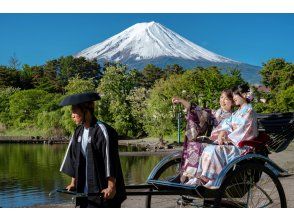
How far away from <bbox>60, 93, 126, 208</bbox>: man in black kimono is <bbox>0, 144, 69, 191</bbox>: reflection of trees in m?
10.8

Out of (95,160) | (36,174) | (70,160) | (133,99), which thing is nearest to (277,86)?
(133,99)

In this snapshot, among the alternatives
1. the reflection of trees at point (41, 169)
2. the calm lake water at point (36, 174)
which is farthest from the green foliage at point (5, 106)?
the calm lake water at point (36, 174)

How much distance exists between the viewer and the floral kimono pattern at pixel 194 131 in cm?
436

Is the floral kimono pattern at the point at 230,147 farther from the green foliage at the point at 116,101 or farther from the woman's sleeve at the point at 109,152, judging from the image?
the green foliage at the point at 116,101

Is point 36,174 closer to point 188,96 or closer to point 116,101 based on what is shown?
point 188,96

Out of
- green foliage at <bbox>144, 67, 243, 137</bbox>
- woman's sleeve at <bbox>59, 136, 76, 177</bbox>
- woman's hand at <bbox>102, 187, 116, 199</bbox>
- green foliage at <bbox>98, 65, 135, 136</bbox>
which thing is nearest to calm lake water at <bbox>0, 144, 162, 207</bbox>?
green foliage at <bbox>144, 67, 243, 137</bbox>

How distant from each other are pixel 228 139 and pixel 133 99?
29797mm

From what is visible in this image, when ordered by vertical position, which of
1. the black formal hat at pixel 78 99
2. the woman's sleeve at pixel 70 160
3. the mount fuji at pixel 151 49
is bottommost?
the woman's sleeve at pixel 70 160

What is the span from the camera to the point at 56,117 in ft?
114

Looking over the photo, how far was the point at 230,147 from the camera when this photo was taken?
13.9 feet

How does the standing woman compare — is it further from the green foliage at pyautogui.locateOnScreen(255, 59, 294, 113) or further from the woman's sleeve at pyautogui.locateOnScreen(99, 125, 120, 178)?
the green foliage at pyautogui.locateOnScreen(255, 59, 294, 113)

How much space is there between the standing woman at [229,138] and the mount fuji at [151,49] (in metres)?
74.6

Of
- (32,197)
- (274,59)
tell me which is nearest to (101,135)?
(32,197)

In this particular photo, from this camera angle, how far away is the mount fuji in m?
89.1
